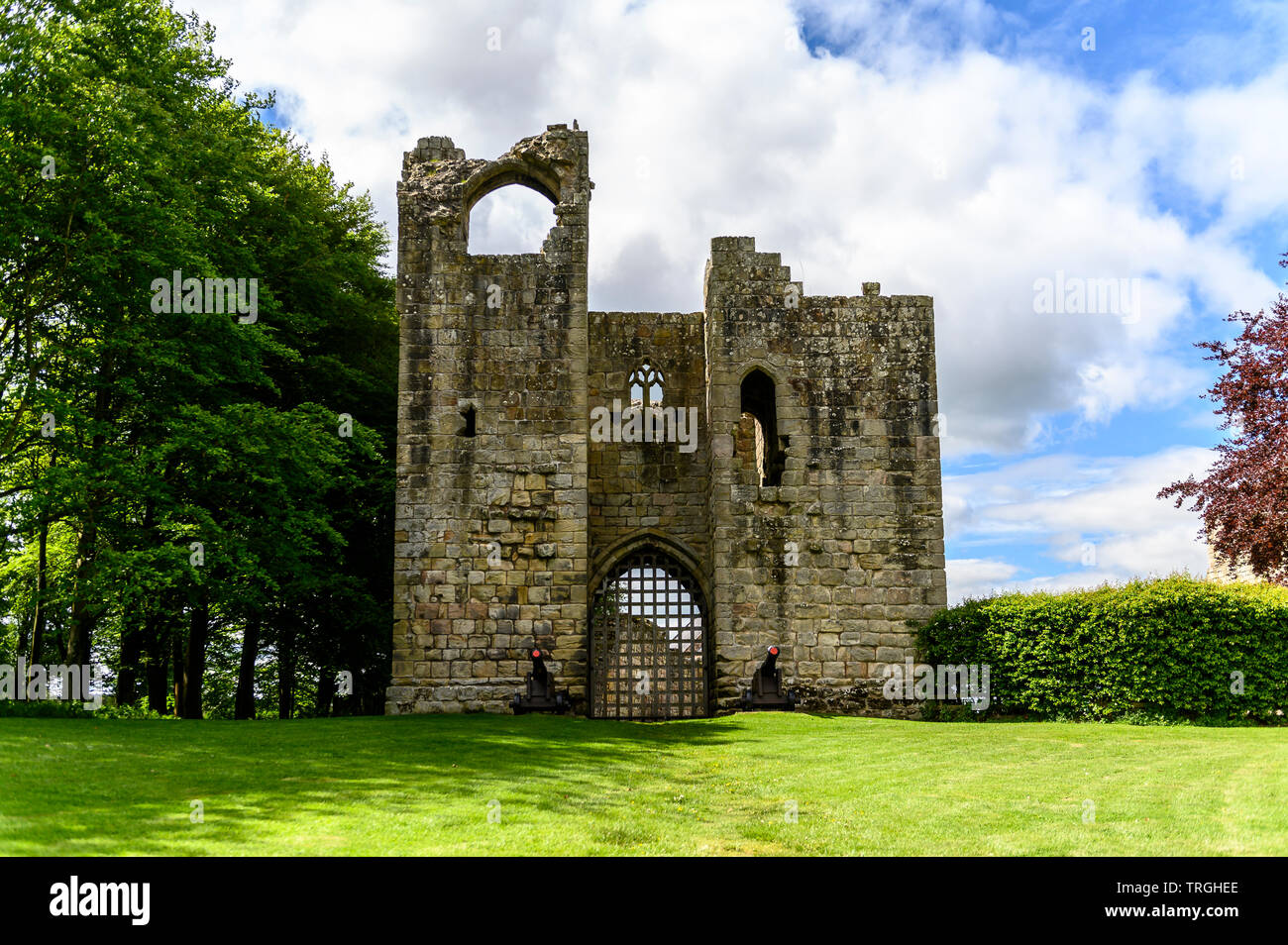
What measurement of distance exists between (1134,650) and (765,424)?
27.7 feet

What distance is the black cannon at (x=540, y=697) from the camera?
57.8 feet

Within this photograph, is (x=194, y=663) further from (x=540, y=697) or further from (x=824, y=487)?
(x=824, y=487)

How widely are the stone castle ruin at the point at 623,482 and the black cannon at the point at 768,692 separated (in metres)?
0.33

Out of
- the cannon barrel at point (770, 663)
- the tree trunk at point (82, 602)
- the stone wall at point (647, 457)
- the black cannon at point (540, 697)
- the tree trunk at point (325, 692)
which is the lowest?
the tree trunk at point (325, 692)

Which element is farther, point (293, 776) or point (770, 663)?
point (770, 663)

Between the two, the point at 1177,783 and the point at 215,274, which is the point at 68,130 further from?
the point at 1177,783

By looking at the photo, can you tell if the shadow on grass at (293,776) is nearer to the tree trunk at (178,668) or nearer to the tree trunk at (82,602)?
the tree trunk at (82,602)

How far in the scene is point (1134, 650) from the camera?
1675 cm

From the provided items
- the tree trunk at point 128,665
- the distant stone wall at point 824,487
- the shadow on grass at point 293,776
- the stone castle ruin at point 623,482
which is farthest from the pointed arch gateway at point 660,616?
the tree trunk at point 128,665

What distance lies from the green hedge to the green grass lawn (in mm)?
1517

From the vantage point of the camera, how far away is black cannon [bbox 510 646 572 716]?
57.8 ft

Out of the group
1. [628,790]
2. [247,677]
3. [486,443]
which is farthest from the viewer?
[247,677]

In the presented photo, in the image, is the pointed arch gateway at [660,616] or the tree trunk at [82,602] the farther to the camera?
the pointed arch gateway at [660,616]

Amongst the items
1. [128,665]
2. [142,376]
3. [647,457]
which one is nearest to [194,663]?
[128,665]
